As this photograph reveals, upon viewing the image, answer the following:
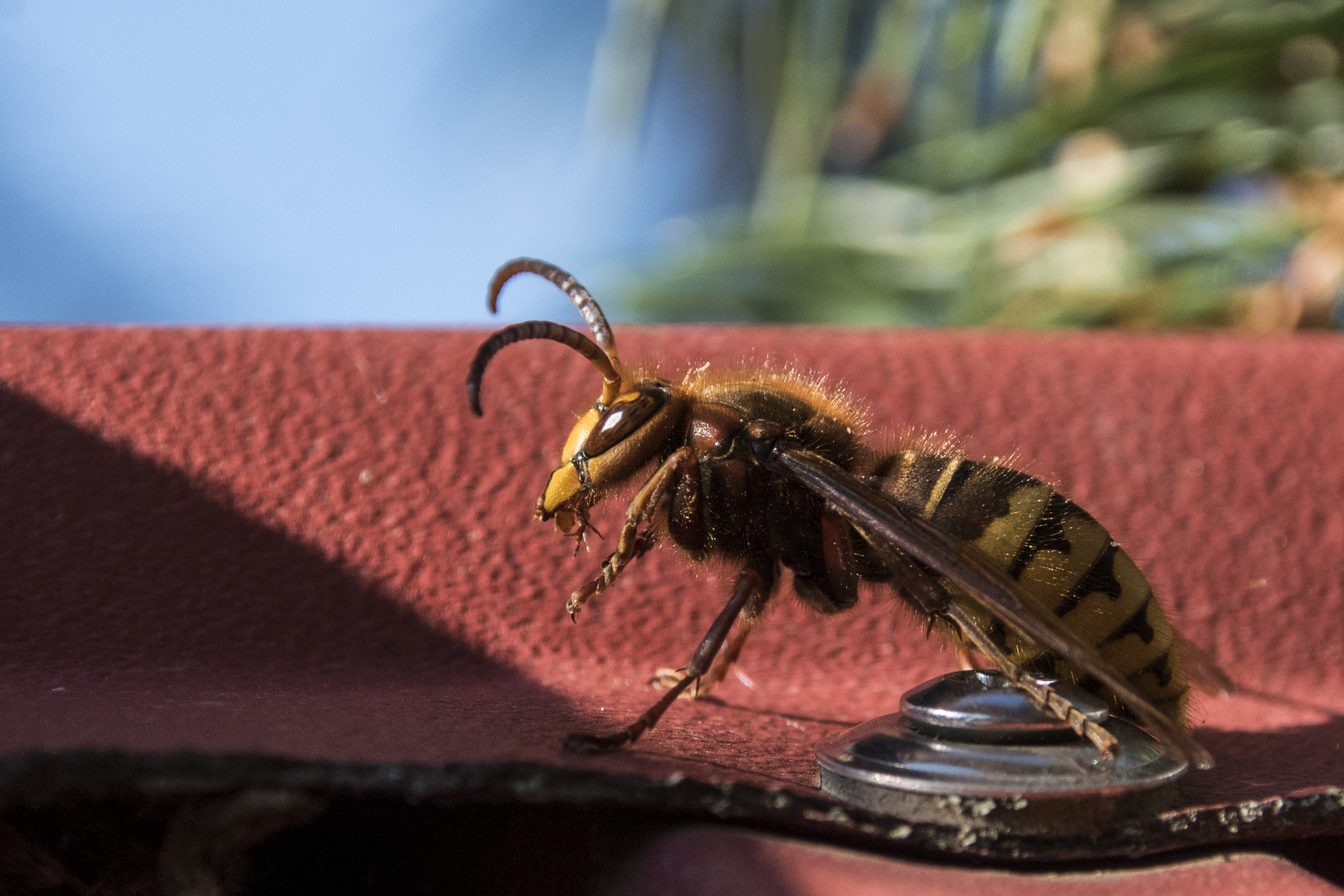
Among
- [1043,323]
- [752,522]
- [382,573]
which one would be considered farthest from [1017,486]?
[1043,323]

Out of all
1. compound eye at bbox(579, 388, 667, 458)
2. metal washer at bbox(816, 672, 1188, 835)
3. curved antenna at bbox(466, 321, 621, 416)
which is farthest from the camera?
compound eye at bbox(579, 388, 667, 458)

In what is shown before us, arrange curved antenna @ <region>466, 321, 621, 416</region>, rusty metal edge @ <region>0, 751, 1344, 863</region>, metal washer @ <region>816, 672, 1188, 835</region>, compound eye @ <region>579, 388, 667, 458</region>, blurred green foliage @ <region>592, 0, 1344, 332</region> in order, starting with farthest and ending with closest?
blurred green foliage @ <region>592, 0, 1344, 332</region> < compound eye @ <region>579, 388, 667, 458</region> < curved antenna @ <region>466, 321, 621, 416</region> < metal washer @ <region>816, 672, 1188, 835</region> < rusty metal edge @ <region>0, 751, 1344, 863</region>

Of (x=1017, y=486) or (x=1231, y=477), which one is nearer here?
(x=1017, y=486)

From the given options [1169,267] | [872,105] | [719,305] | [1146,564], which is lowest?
[1146,564]

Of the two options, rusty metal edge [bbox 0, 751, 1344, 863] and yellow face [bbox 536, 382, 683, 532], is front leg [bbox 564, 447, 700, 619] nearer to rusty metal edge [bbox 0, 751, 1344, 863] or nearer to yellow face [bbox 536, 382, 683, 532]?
yellow face [bbox 536, 382, 683, 532]

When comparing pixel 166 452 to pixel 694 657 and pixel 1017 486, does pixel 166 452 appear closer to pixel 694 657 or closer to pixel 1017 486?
pixel 694 657

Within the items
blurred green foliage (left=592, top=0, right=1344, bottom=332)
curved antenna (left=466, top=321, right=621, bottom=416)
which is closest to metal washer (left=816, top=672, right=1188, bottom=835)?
curved antenna (left=466, top=321, right=621, bottom=416)

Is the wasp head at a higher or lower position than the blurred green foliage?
lower
